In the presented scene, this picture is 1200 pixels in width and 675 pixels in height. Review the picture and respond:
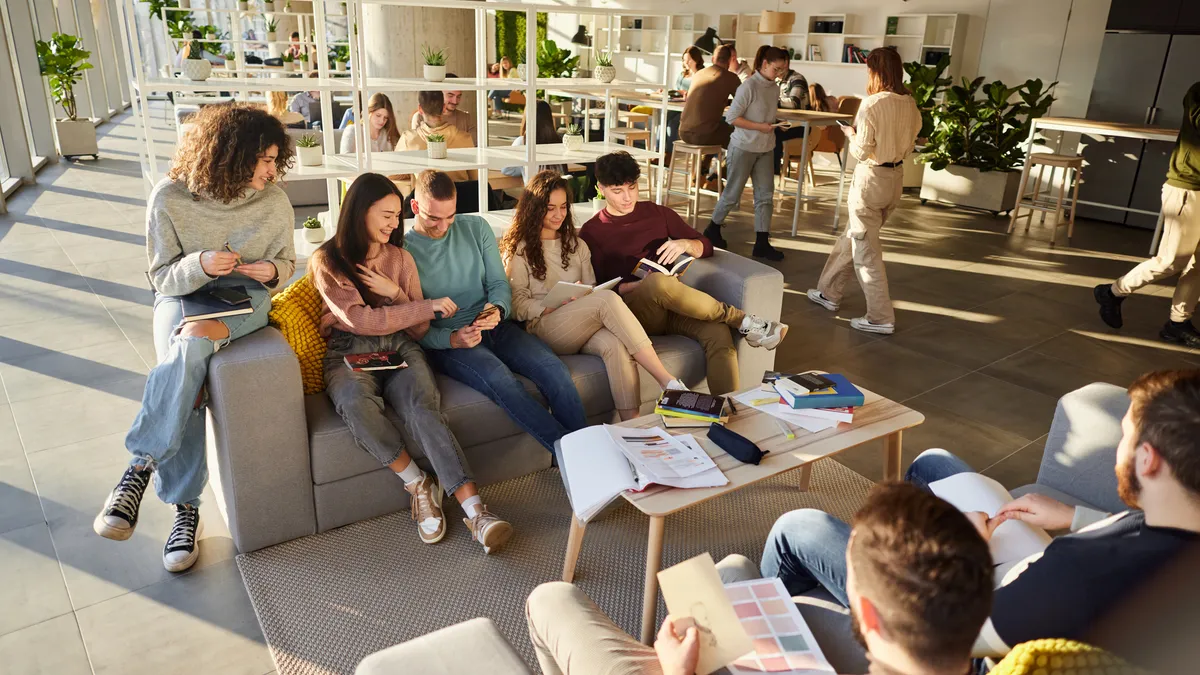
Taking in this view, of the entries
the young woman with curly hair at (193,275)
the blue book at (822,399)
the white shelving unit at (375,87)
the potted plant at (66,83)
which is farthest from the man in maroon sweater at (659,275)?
the potted plant at (66,83)

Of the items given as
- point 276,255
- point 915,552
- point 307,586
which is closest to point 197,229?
point 276,255

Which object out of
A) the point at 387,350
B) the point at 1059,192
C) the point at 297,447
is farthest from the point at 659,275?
the point at 1059,192

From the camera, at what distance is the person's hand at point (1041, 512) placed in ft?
6.13

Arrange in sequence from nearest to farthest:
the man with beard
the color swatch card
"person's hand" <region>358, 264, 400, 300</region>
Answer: the man with beard < the color swatch card < "person's hand" <region>358, 264, 400, 300</region>

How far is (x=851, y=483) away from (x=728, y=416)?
0.89 metres

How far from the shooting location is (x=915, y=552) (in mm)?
1026

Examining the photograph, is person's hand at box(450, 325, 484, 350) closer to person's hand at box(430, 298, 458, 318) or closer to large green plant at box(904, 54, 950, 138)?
person's hand at box(430, 298, 458, 318)

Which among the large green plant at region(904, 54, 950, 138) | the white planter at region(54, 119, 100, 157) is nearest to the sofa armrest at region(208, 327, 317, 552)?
the large green plant at region(904, 54, 950, 138)

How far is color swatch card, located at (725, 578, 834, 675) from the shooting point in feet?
4.79

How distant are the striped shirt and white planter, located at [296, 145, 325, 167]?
292cm

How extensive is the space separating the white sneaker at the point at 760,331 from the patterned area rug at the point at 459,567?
2.15 ft

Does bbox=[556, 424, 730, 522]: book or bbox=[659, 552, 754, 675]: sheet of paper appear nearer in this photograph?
bbox=[659, 552, 754, 675]: sheet of paper

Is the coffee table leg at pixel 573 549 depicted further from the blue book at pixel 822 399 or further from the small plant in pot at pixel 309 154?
the small plant in pot at pixel 309 154

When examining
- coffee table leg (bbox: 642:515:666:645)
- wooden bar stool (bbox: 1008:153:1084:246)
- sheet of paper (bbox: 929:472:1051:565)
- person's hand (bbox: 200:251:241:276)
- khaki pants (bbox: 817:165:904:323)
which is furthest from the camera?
wooden bar stool (bbox: 1008:153:1084:246)
